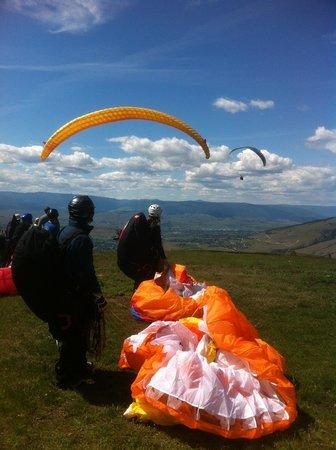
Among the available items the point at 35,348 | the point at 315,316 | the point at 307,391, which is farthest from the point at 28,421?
the point at 315,316

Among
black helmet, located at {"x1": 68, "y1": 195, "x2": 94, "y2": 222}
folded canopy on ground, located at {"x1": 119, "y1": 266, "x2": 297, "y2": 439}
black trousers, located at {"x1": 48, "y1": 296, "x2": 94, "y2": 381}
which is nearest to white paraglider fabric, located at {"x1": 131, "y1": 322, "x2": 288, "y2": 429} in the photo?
folded canopy on ground, located at {"x1": 119, "y1": 266, "x2": 297, "y2": 439}

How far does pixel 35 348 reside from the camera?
9844 millimetres

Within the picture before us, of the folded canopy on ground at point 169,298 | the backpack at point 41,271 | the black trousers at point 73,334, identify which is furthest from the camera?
the folded canopy on ground at point 169,298

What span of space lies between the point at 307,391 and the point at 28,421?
5.01m

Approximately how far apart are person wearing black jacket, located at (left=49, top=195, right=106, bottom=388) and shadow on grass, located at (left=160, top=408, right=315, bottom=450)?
2.24 m

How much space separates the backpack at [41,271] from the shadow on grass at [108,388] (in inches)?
61.7

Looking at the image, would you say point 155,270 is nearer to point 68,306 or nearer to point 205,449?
point 68,306

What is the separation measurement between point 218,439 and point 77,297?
331 cm

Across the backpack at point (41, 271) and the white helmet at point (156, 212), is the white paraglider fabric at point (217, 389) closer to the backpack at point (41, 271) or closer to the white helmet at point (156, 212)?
the backpack at point (41, 271)

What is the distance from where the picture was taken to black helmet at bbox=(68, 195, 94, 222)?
7.81 metres

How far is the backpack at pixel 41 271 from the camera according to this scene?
7254 mm

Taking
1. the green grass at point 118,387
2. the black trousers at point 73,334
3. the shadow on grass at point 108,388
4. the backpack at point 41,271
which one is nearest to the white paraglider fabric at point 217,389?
the green grass at point 118,387

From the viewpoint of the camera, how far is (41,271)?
7301 mm

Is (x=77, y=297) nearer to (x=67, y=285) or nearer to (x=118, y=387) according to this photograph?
(x=67, y=285)
